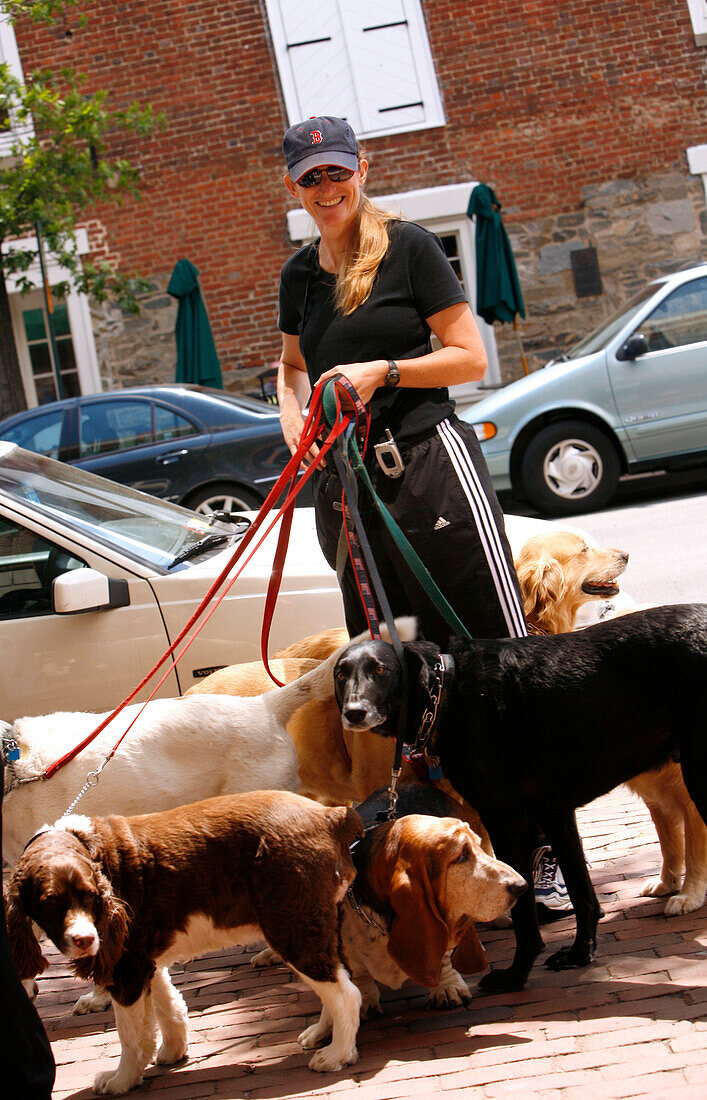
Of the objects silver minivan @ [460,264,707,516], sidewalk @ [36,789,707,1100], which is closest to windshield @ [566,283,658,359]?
silver minivan @ [460,264,707,516]

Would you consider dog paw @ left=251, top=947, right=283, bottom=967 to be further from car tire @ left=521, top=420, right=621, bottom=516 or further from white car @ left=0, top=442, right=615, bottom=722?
car tire @ left=521, top=420, right=621, bottom=516

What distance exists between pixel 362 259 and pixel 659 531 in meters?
6.88

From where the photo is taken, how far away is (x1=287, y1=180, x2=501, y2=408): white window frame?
53.6ft

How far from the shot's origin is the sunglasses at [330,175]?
11.4ft

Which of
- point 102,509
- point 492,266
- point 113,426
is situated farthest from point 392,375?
point 492,266

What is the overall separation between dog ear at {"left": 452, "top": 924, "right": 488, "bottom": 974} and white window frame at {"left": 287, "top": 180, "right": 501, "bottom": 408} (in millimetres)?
13651

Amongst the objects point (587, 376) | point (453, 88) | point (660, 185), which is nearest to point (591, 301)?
point (660, 185)

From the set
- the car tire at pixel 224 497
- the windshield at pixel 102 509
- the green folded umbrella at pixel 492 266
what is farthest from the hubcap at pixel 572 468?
the windshield at pixel 102 509

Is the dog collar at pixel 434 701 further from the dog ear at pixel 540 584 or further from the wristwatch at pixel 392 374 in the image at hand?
the dog ear at pixel 540 584

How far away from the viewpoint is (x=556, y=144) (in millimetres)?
16391

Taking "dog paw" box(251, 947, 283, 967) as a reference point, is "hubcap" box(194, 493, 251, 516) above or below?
above

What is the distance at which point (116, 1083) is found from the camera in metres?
2.98

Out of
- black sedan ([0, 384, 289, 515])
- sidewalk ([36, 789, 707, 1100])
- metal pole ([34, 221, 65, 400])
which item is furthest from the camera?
metal pole ([34, 221, 65, 400])

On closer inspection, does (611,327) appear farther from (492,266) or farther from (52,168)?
(52,168)
